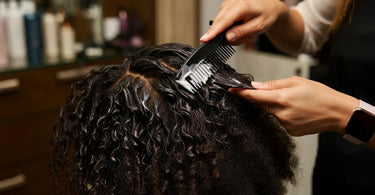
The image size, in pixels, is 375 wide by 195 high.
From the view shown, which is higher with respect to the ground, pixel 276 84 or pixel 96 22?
pixel 276 84

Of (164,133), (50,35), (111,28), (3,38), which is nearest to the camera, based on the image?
(164,133)

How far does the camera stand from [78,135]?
0.75 meters

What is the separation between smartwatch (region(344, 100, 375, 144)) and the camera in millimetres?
723

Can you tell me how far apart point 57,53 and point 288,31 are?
4.50ft

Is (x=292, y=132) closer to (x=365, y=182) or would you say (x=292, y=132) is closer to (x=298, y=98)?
(x=298, y=98)

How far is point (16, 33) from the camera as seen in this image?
1.97 metres

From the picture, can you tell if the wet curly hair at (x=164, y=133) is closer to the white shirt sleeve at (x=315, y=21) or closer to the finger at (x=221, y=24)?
the finger at (x=221, y=24)

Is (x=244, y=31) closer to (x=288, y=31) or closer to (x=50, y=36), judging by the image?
(x=288, y=31)

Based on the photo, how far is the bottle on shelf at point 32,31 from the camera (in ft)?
6.51

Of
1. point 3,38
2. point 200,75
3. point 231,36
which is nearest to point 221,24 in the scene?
point 231,36

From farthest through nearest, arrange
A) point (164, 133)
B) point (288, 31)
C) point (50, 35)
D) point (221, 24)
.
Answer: point (50, 35), point (288, 31), point (221, 24), point (164, 133)

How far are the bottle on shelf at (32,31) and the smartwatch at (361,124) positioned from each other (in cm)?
158

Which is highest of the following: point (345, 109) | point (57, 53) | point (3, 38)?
point (345, 109)

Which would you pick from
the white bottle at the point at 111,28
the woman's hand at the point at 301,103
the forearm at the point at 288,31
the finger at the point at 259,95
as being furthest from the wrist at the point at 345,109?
the white bottle at the point at 111,28
